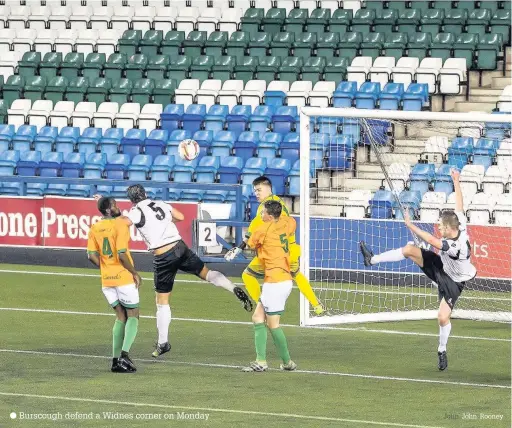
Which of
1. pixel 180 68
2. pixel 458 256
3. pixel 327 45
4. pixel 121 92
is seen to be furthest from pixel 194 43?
pixel 458 256

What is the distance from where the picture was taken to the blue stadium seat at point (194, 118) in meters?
28.0

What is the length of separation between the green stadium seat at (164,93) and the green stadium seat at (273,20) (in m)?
2.67

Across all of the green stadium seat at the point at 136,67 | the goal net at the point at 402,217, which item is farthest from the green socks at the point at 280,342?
the green stadium seat at the point at 136,67

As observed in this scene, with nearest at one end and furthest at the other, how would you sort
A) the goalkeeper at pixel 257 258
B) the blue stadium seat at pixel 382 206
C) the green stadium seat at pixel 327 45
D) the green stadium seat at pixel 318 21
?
the goalkeeper at pixel 257 258 < the blue stadium seat at pixel 382 206 < the green stadium seat at pixel 327 45 < the green stadium seat at pixel 318 21

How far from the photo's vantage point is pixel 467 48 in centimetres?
2747

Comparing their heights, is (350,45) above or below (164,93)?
above

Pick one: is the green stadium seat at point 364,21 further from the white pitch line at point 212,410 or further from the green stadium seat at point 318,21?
the white pitch line at point 212,410

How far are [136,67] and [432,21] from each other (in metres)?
6.91

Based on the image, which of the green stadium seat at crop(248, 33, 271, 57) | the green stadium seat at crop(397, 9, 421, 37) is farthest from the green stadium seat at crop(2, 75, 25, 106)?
the green stadium seat at crop(397, 9, 421, 37)

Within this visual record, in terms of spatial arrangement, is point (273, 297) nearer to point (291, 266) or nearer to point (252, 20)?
point (291, 266)

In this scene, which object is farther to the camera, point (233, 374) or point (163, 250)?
point (163, 250)

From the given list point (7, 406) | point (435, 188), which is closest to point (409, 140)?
point (435, 188)

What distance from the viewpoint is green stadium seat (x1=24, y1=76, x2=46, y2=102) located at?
30.5 metres

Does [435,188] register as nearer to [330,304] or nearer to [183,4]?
[330,304]
